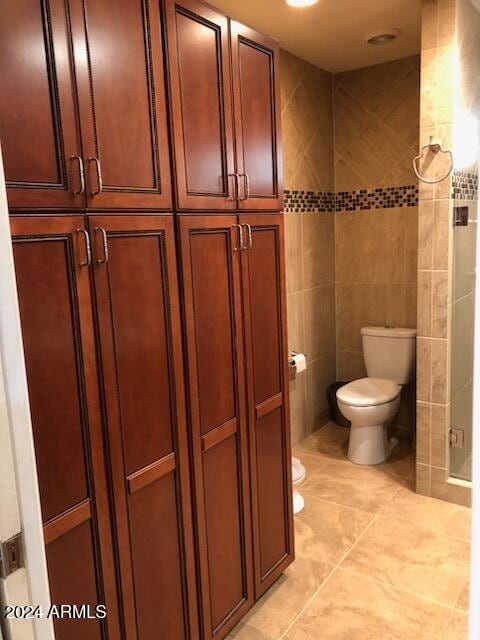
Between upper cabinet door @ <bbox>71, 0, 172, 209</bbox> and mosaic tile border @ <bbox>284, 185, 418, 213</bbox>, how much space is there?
1919 millimetres

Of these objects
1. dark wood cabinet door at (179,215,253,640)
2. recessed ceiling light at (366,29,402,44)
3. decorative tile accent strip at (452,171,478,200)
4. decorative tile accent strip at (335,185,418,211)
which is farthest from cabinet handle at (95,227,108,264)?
decorative tile accent strip at (335,185,418,211)

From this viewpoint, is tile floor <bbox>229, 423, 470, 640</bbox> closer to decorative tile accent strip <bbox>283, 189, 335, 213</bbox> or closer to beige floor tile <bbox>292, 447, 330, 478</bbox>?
beige floor tile <bbox>292, 447, 330, 478</bbox>

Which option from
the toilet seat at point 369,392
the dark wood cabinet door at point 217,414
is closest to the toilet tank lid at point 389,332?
the toilet seat at point 369,392

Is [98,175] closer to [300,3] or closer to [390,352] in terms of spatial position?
[300,3]

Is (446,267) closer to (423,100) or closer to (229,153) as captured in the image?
(423,100)

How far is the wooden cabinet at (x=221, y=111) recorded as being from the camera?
1567 mm

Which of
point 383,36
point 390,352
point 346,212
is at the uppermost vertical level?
point 383,36

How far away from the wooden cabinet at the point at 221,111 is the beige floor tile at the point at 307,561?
161 cm

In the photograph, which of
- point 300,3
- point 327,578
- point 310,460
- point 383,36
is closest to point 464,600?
point 327,578

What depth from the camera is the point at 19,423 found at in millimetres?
946

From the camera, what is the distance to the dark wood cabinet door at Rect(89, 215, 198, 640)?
4.62ft

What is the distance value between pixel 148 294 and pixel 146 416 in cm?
36

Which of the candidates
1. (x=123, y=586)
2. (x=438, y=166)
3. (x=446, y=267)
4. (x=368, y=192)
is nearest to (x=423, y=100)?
(x=438, y=166)

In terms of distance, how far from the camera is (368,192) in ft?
12.1
